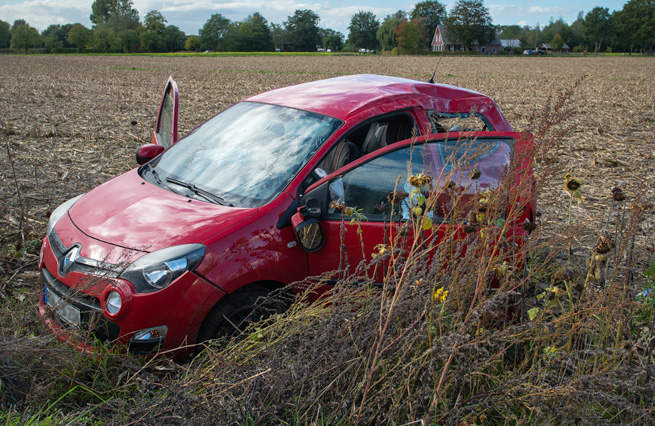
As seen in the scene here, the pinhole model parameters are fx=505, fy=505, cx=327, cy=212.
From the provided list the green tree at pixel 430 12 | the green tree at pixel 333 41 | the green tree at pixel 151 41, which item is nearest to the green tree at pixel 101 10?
the green tree at pixel 151 41

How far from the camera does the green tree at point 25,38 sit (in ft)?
310

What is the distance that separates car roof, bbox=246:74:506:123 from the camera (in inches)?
151

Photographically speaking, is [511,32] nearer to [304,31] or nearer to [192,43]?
[304,31]

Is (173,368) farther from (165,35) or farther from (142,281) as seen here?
(165,35)

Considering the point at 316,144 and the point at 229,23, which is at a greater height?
the point at 229,23

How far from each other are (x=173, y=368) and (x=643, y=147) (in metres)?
9.50

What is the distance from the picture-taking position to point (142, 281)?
9.22 ft

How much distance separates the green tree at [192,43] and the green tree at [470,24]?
55.8 meters

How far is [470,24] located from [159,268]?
114 m

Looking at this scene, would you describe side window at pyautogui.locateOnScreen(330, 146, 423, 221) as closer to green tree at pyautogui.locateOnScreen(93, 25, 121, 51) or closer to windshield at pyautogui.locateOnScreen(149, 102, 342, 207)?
windshield at pyautogui.locateOnScreen(149, 102, 342, 207)

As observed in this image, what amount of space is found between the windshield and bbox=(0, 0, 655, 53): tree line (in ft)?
293

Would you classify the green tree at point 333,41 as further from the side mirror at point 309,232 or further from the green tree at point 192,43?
the side mirror at point 309,232

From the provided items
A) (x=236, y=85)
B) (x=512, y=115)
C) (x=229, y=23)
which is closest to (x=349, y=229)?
(x=512, y=115)

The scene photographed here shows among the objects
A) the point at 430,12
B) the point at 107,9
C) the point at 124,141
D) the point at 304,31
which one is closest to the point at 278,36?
the point at 304,31
